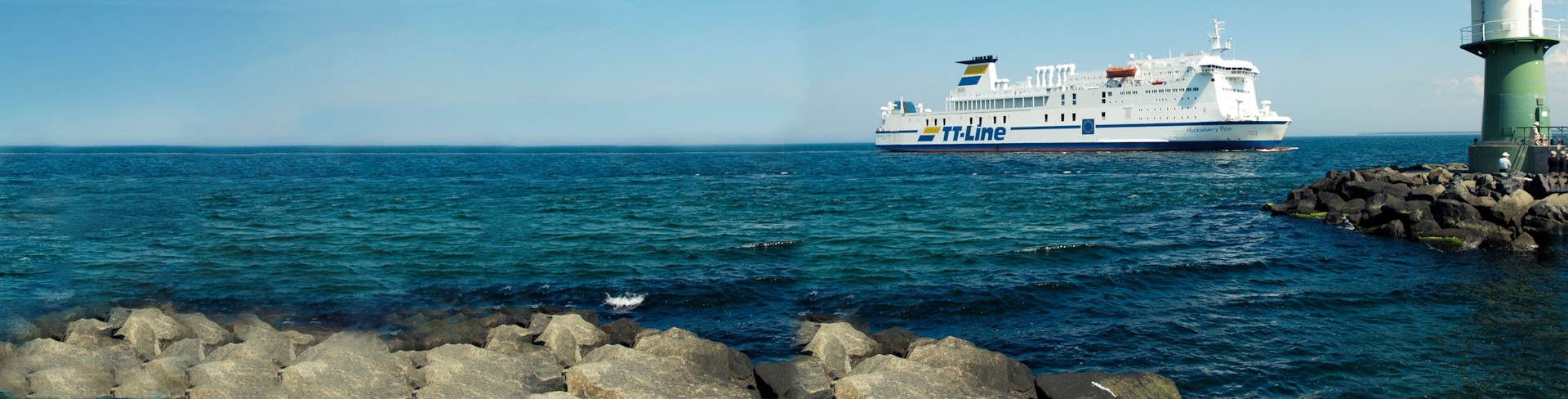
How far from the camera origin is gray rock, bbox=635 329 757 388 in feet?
22.4

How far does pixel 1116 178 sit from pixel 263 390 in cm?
3639

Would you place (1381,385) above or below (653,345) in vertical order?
below

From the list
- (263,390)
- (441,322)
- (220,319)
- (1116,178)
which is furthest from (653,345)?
(1116,178)

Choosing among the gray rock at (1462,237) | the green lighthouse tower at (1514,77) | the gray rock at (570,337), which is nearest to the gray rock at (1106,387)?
the gray rock at (570,337)

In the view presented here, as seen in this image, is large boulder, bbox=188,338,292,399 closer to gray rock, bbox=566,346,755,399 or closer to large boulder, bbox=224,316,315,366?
large boulder, bbox=224,316,315,366

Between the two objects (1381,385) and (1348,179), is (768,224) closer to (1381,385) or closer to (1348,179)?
(1381,385)

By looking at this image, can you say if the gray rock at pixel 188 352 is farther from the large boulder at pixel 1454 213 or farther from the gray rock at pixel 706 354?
the large boulder at pixel 1454 213

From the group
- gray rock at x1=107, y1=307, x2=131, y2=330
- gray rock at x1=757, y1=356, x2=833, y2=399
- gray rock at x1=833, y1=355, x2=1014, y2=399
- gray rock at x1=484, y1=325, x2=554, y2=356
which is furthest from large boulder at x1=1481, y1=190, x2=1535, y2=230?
gray rock at x1=107, y1=307, x2=131, y2=330

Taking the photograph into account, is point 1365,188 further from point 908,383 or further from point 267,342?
point 267,342

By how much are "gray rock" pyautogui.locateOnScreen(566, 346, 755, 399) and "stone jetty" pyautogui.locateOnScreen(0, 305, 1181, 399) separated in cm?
1

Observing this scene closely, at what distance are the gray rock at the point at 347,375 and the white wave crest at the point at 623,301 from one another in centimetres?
416

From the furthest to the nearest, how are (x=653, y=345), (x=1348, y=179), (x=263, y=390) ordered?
1. (x=1348, y=179)
2. (x=653, y=345)
3. (x=263, y=390)

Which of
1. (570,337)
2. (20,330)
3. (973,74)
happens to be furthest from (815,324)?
(973,74)

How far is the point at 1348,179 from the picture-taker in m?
22.9
